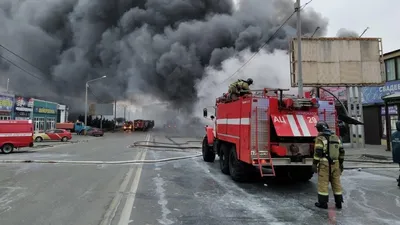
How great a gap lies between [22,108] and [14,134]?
70.7ft

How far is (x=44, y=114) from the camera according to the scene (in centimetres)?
4122

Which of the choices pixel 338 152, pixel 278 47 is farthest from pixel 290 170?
pixel 278 47

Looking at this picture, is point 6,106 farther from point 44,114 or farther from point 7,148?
point 7,148

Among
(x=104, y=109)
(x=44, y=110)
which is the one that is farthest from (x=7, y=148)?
(x=104, y=109)

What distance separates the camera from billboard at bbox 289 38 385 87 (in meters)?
17.5

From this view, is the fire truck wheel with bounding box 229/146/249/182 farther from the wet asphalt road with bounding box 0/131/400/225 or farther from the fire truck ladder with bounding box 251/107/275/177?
the fire truck ladder with bounding box 251/107/275/177

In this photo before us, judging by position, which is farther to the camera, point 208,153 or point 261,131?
point 208,153

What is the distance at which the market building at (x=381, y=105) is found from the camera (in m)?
17.7

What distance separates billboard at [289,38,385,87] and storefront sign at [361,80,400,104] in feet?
3.11

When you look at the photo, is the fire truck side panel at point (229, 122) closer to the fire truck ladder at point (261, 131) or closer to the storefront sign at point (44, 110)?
the fire truck ladder at point (261, 131)

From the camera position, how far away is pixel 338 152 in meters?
5.21

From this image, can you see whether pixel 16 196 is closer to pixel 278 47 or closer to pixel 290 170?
pixel 290 170

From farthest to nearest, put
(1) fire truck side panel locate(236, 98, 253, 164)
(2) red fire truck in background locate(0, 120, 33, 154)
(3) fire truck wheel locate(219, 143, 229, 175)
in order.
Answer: (2) red fire truck in background locate(0, 120, 33, 154), (3) fire truck wheel locate(219, 143, 229, 175), (1) fire truck side panel locate(236, 98, 253, 164)

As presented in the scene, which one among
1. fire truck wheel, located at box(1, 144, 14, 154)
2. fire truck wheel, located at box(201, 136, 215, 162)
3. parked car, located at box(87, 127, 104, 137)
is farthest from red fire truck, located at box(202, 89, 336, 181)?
parked car, located at box(87, 127, 104, 137)
